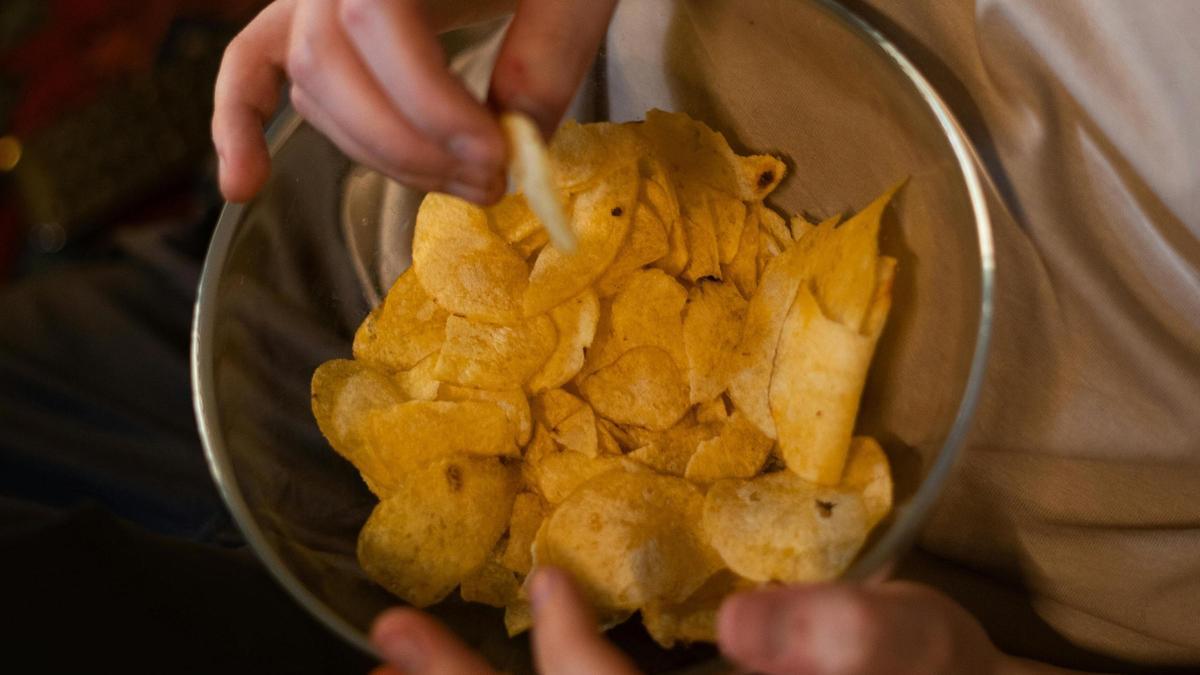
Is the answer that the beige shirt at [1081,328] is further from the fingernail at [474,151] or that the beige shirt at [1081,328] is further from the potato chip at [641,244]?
the fingernail at [474,151]

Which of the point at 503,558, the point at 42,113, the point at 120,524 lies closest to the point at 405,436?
the point at 503,558

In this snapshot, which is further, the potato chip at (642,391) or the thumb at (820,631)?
the potato chip at (642,391)

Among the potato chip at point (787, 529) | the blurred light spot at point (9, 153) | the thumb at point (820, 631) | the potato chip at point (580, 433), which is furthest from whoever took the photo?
the blurred light spot at point (9, 153)

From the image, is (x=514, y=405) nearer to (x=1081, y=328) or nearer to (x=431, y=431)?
(x=431, y=431)

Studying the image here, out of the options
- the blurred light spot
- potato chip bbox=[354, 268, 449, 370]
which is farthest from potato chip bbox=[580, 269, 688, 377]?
the blurred light spot

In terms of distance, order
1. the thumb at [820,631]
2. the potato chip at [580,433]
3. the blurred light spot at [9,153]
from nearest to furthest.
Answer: the thumb at [820,631], the potato chip at [580,433], the blurred light spot at [9,153]

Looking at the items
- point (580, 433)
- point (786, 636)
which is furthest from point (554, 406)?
point (786, 636)

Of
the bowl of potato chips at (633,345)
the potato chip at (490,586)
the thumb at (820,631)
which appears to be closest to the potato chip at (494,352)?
the bowl of potato chips at (633,345)
